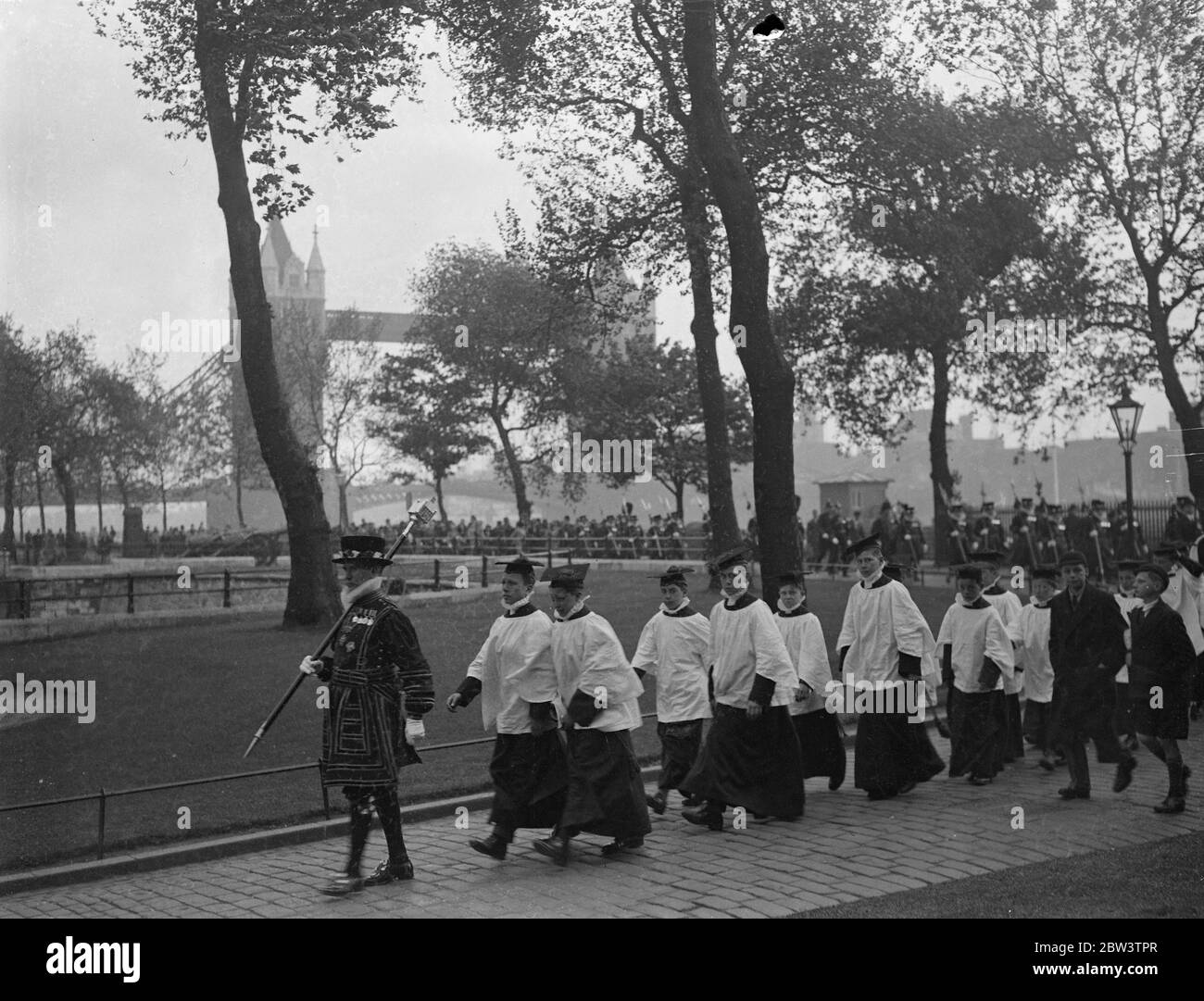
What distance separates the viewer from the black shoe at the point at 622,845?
814 cm

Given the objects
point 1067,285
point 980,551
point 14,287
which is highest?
point 1067,285

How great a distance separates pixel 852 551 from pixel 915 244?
1103cm

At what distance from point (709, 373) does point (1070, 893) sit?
1281cm

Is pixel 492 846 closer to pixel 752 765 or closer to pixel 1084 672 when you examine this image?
pixel 752 765

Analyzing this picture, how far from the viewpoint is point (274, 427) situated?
54.1 feet

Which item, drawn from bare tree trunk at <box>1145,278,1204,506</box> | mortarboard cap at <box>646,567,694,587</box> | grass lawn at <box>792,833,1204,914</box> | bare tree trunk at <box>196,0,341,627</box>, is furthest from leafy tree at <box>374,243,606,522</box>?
grass lawn at <box>792,833,1204,914</box>

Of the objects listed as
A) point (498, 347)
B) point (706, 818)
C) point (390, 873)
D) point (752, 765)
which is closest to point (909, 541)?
point (498, 347)

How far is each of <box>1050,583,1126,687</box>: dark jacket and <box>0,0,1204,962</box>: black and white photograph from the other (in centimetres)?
3

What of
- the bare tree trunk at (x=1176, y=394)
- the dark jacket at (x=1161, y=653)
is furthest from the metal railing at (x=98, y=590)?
the bare tree trunk at (x=1176, y=394)

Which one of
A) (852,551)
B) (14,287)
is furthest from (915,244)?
(14,287)

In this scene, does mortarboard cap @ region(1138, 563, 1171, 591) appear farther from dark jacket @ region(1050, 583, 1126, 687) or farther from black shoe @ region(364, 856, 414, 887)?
black shoe @ region(364, 856, 414, 887)

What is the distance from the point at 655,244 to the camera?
772 inches

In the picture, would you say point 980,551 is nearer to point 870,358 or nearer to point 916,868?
point 916,868
